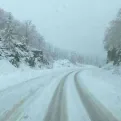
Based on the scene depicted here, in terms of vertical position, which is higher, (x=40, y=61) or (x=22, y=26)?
(x=22, y=26)

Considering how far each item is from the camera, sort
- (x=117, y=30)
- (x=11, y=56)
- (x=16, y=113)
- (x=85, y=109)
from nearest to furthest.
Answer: (x=16, y=113), (x=85, y=109), (x=117, y=30), (x=11, y=56)

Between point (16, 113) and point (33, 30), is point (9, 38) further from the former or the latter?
point (16, 113)

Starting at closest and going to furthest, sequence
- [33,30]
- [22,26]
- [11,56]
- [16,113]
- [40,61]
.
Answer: [16,113] < [11,56] < [40,61] < [22,26] < [33,30]

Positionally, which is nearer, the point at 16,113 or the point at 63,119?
the point at 63,119

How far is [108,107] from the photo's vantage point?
33.9 feet

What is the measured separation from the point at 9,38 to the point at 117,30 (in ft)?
67.5

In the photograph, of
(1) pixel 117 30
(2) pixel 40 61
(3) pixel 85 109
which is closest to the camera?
(3) pixel 85 109

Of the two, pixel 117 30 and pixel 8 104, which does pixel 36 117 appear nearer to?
pixel 8 104

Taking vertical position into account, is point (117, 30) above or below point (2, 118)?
above

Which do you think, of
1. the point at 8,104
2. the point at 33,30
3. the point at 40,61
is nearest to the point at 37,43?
the point at 33,30

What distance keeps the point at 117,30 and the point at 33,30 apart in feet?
174

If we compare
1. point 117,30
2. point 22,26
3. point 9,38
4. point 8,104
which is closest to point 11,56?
point 9,38

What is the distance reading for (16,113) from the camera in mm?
8469

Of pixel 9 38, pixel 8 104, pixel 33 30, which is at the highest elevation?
pixel 33 30
